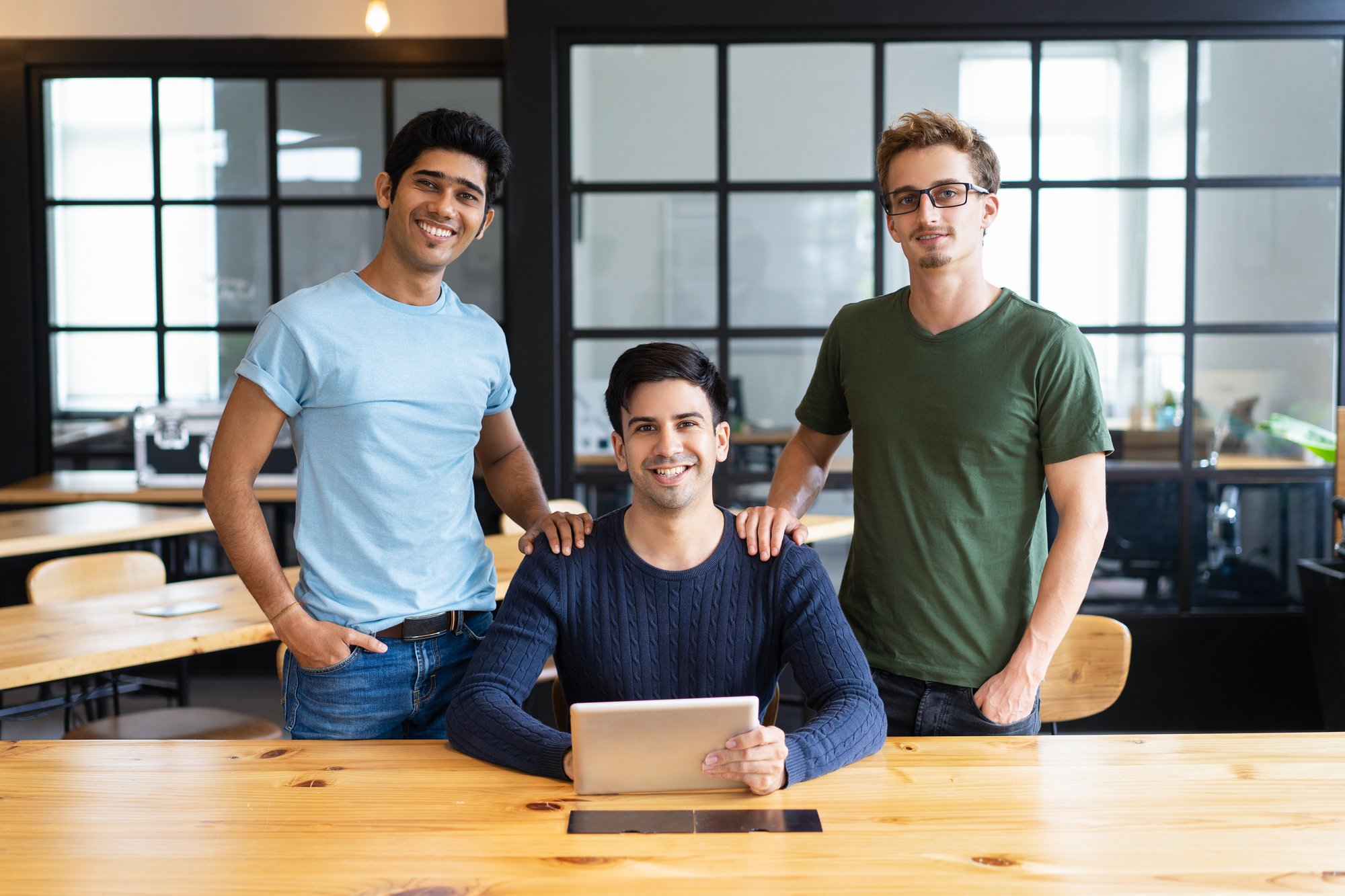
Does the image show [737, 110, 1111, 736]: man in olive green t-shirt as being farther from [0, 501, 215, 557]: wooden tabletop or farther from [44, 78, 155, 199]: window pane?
[44, 78, 155, 199]: window pane

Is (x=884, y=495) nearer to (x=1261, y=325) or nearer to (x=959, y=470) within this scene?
(x=959, y=470)

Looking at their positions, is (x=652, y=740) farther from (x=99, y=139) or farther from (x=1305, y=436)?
(x=99, y=139)

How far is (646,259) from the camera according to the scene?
404 cm

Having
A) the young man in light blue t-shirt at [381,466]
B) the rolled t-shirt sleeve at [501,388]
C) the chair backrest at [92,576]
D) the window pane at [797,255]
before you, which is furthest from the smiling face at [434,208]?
the window pane at [797,255]

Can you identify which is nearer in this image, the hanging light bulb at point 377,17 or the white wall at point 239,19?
the hanging light bulb at point 377,17

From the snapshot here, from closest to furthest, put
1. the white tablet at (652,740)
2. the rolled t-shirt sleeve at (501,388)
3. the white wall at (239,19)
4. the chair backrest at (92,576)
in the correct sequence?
the white tablet at (652,740), the rolled t-shirt sleeve at (501,388), the chair backrest at (92,576), the white wall at (239,19)

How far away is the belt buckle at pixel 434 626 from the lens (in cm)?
176

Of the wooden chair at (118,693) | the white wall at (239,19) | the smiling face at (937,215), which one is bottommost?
the wooden chair at (118,693)

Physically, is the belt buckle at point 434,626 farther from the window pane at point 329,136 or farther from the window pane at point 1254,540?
the window pane at point 329,136

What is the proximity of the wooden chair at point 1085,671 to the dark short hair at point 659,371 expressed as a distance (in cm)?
86

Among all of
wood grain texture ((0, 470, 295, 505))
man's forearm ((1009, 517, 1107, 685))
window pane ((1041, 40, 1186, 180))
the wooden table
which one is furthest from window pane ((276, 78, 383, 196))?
man's forearm ((1009, 517, 1107, 685))

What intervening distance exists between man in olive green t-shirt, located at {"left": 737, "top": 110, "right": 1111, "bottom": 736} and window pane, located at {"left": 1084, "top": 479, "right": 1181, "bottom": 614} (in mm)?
2385

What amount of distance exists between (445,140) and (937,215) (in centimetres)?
79

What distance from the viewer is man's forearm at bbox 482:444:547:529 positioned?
2053 mm
